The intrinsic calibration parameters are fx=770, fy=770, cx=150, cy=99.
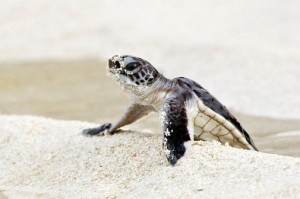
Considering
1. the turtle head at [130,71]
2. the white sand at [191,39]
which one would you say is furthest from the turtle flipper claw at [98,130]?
the white sand at [191,39]

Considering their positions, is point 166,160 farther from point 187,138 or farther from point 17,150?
point 17,150

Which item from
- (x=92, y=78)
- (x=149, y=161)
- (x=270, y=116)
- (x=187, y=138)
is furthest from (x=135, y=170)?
(x=92, y=78)

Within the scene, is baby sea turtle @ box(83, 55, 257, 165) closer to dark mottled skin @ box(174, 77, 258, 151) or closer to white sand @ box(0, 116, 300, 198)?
dark mottled skin @ box(174, 77, 258, 151)

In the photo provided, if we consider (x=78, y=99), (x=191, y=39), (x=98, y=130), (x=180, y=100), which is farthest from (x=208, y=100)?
(x=191, y=39)

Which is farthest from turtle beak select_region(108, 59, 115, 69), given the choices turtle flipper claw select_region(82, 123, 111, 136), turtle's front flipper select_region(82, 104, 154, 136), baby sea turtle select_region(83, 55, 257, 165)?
turtle flipper claw select_region(82, 123, 111, 136)

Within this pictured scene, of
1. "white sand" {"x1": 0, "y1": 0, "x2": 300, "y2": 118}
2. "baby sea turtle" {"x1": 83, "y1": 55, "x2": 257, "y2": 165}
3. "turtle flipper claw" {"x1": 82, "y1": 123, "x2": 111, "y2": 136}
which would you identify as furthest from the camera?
"white sand" {"x1": 0, "y1": 0, "x2": 300, "y2": 118}

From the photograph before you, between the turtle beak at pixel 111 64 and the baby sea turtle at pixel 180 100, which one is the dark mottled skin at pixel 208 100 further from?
the turtle beak at pixel 111 64
